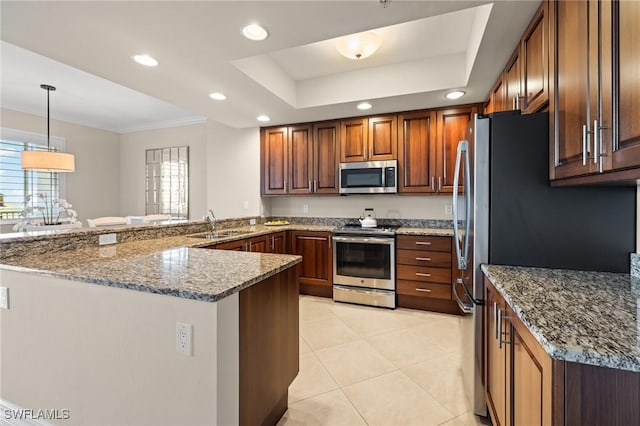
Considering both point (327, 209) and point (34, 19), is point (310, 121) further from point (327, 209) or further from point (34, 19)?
point (34, 19)

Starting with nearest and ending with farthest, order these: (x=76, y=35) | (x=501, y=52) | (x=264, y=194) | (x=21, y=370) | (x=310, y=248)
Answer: (x=21, y=370)
(x=76, y=35)
(x=501, y=52)
(x=310, y=248)
(x=264, y=194)

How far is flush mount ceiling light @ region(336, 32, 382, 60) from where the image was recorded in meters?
2.43

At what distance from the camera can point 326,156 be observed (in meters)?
3.88

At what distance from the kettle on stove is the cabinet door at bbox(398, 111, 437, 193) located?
53 cm

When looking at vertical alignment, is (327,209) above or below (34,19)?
below

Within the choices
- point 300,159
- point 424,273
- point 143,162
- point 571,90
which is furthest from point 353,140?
point 143,162

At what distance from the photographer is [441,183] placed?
337cm

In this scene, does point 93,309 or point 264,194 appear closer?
point 93,309

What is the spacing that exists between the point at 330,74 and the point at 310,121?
2.70 feet

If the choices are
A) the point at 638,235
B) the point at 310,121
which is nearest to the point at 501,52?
the point at 638,235

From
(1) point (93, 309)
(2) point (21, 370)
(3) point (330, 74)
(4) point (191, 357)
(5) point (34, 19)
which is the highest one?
(3) point (330, 74)

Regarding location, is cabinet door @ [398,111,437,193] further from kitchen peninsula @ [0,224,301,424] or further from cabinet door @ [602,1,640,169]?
cabinet door @ [602,1,640,169]

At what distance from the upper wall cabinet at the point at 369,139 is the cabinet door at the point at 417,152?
0.36 feet

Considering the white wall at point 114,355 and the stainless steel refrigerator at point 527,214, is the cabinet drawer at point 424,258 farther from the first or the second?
the white wall at point 114,355
